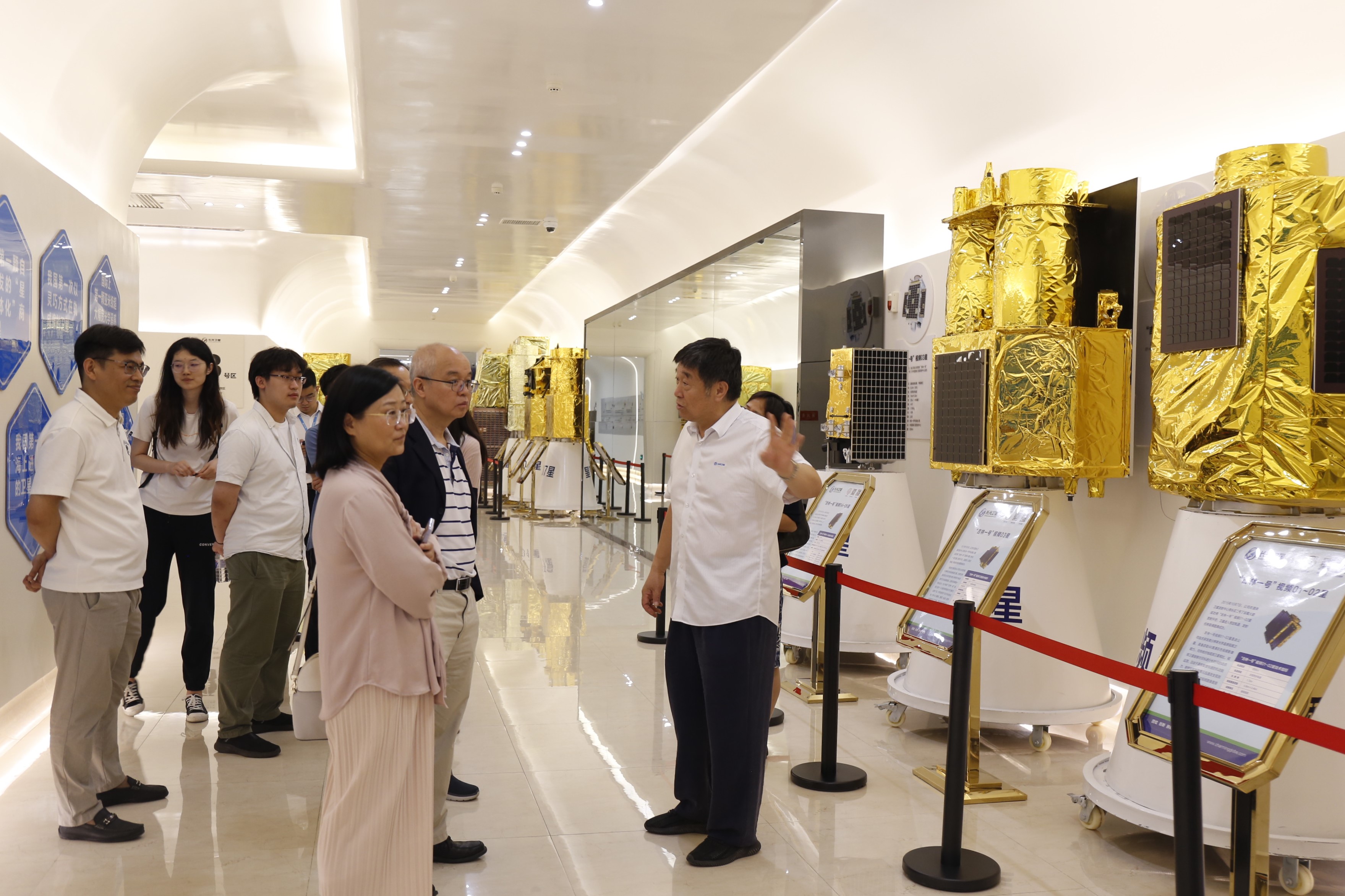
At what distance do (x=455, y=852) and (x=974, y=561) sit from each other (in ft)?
8.90

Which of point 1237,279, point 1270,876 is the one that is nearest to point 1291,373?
point 1237,279

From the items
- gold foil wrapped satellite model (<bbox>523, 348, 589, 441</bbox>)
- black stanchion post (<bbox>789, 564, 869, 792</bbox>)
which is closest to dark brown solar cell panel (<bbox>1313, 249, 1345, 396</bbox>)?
black stanchion post (<bbox>789, 564, 869, 792</bbox>)

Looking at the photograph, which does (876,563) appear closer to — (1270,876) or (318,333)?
(1270,876)

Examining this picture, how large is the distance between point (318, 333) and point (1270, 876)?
93.0 feet

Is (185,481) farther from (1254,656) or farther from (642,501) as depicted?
(642,501)

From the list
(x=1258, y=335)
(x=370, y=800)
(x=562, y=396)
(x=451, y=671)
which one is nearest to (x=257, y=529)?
(x=451, y=671)

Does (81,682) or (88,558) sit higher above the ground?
(88,558)

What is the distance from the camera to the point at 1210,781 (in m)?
3.40

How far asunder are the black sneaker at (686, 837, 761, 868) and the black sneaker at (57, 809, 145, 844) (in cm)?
197

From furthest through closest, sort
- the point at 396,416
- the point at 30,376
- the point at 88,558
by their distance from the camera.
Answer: the point at 30,376
the point at 88,558
the point at 396,416

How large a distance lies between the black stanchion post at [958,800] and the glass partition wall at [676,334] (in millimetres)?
3752

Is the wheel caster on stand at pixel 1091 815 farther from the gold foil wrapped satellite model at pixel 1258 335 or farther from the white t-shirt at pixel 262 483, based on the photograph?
the white t-shirt at pixel 262 483

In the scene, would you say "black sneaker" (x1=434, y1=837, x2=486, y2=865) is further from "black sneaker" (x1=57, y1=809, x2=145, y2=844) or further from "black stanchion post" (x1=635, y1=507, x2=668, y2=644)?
"black stanchion post" (x1=635, y1=507, x2=668, y2=644)

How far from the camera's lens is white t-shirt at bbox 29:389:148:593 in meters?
3.50
